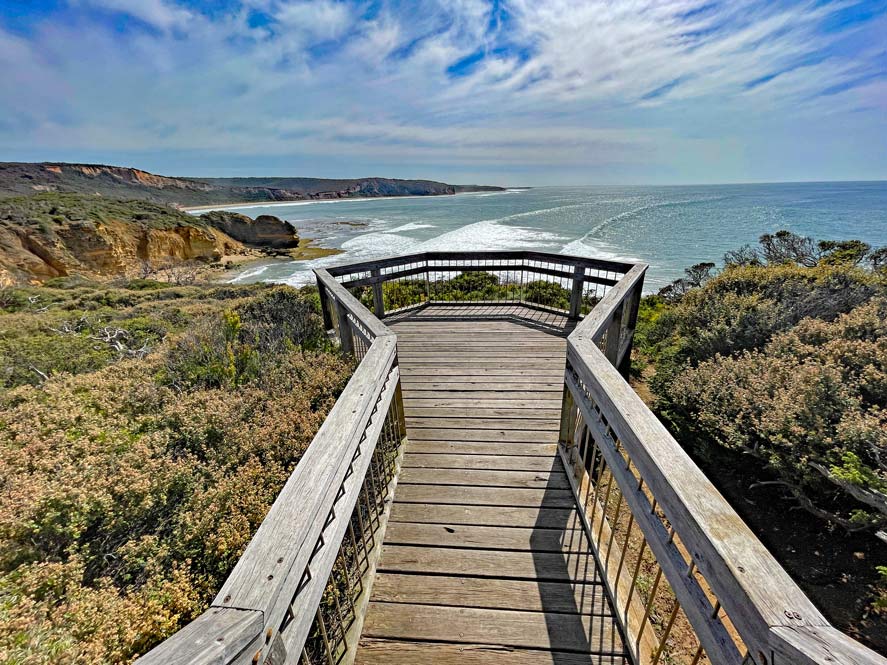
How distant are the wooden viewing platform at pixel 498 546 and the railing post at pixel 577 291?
56.3 inches

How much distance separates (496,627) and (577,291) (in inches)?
185

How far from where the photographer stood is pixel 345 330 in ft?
14.2

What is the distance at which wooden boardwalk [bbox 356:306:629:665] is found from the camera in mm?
1982

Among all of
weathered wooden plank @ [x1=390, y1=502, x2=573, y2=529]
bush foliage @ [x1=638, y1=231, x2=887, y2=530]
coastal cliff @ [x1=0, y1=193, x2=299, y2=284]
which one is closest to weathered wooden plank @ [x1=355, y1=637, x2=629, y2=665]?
weathered wooden plank @ [x1=390, y1=502, x2=573, y2=529]

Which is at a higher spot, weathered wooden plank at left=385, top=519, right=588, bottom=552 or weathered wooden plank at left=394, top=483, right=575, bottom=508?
weathered wooden plank at left=394, top=483, right=575, bottom=508

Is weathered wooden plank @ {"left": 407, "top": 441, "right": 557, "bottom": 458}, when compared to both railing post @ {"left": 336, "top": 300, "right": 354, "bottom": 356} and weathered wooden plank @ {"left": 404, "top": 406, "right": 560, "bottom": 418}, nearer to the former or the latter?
weathered wooden plank @ {"left": 404, "top": 406, "right": 560, "bottom": 418}

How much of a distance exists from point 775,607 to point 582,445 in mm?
2090

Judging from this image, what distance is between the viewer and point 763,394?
13.8 feet

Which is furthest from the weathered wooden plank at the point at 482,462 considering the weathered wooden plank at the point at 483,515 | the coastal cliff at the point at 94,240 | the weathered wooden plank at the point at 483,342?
the coastal cliff at the point at 94,240

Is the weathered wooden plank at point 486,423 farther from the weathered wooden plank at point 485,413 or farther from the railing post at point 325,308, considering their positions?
the railing post at point 325,308

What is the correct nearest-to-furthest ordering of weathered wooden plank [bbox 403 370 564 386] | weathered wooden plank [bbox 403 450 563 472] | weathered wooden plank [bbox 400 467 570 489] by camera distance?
weathered wooden plank [bbox 400 467 570 489], weathered wooden plank [bbox 403 450 563 472], weathered wooden plank [bbox 403 370 564 386]

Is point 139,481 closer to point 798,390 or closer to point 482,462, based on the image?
point 482,462

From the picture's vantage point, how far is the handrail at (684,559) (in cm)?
91

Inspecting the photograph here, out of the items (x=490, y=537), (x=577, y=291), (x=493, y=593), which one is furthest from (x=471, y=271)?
(x=493, y=593)
